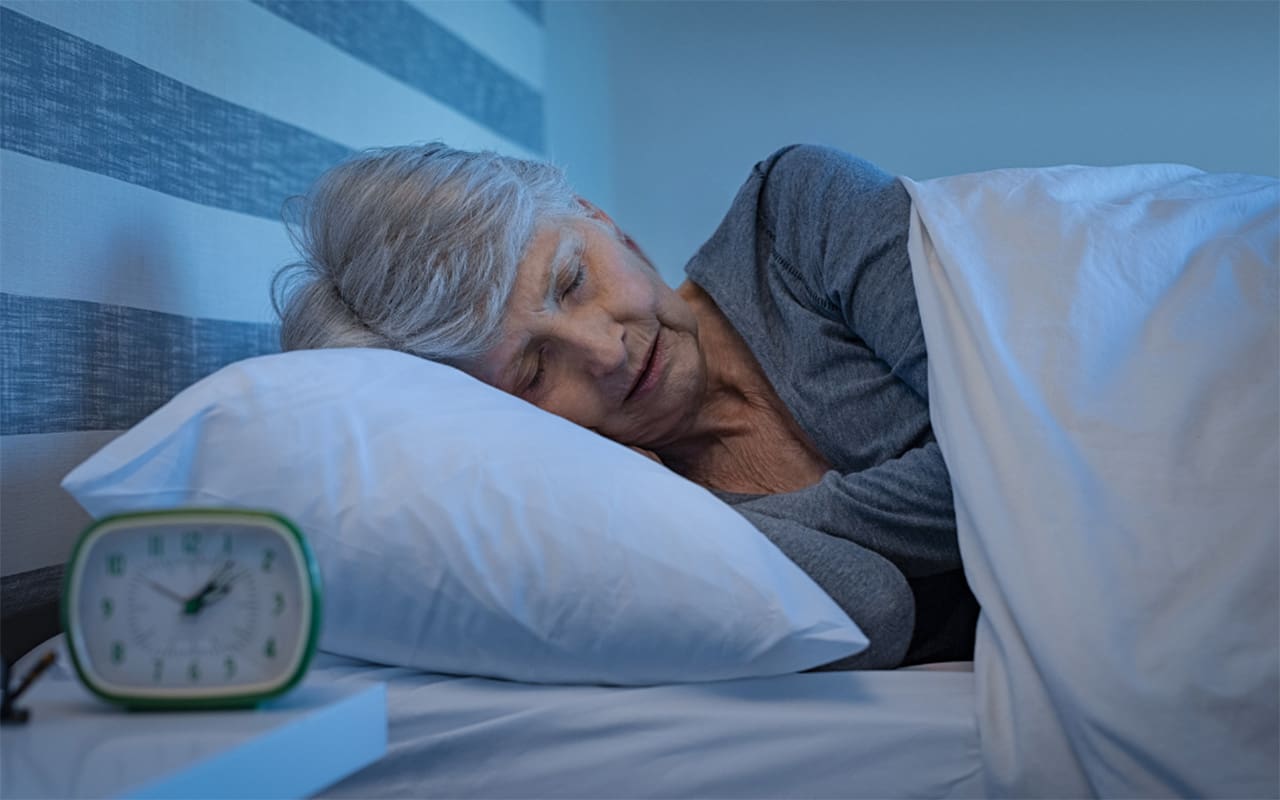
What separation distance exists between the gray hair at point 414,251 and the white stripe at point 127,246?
13cm

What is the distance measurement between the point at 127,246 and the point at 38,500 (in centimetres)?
28

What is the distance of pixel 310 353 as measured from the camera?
102cm

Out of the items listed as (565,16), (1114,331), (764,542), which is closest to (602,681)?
(764,542)

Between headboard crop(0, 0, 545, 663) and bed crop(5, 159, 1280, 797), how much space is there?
13.7 inches

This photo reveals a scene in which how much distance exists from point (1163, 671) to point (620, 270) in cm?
74

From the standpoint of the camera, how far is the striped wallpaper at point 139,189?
114cm

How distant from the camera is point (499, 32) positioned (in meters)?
2.23

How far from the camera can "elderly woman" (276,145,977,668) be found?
1241mm

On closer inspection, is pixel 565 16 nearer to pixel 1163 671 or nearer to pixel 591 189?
pixel 591 189

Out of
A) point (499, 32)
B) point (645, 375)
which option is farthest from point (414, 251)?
point (499, 32)

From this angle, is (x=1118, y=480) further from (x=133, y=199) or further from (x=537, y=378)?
(x=133, y=199)

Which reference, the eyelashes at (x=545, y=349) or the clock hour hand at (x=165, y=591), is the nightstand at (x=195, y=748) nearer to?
the clock hour hand at (x=165, y=591)

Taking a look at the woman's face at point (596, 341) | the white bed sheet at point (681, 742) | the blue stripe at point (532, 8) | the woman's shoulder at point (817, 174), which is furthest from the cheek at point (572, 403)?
the blue stripe at point (532, 8)

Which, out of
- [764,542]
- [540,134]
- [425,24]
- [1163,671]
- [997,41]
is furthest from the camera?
[540,134]
